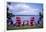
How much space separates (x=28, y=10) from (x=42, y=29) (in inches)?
15.4

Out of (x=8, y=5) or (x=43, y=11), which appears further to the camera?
(x=43, y=11)

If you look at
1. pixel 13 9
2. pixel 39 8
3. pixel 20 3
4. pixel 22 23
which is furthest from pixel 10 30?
pixel 39 8

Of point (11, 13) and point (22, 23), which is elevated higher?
point (11, 13)

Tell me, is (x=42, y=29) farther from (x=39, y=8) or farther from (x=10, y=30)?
(x=10, y=30)

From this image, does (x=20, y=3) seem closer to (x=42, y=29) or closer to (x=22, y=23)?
(x=22, y=23)

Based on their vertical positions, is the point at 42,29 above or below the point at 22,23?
below

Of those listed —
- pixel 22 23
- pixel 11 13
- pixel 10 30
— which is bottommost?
pixel 10 30

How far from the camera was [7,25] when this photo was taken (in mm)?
1402

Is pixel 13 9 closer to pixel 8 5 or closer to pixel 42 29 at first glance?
pixel 8 5

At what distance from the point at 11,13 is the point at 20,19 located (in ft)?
0.55

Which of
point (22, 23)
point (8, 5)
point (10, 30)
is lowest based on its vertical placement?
point (10, 30)

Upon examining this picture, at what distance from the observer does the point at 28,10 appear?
1470 mm
